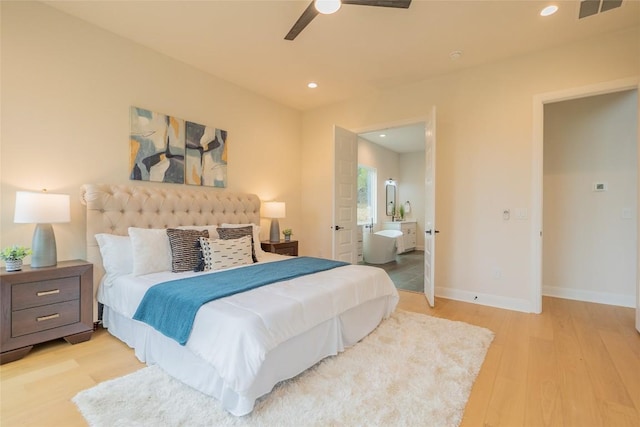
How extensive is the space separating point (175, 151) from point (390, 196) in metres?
5.93

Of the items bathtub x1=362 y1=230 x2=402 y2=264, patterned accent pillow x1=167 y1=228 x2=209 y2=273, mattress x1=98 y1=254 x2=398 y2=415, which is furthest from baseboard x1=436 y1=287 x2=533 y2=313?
patterned accent pillow x1=167 y1=228 x2=209 y2=273

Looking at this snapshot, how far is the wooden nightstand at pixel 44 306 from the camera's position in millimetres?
2221

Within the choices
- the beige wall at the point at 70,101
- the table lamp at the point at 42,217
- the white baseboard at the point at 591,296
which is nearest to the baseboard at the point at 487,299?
the white baseboard at the point at 591,296

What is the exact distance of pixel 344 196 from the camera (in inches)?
181

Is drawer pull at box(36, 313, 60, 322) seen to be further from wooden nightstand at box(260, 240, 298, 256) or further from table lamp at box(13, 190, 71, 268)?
wooden nightstand at box(260, 240, 298, 256)

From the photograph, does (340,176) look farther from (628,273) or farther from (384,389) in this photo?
(628,273)

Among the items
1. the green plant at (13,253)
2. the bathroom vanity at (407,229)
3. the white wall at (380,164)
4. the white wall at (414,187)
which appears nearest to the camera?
the green plant at (13,253)

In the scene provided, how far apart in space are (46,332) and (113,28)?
279 centimetres

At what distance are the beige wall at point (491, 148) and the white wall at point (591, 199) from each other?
0.94 meters

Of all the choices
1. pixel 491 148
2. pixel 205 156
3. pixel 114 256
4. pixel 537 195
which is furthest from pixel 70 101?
pixel 537 195

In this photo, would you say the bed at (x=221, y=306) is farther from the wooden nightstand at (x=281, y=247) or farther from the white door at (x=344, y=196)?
the white door at (x=344, y=196)

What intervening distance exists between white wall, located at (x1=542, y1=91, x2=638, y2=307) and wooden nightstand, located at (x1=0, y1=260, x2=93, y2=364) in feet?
17.3

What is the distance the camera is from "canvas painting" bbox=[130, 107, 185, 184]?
3230 millimetres

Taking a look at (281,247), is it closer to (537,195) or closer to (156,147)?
(156,147)
